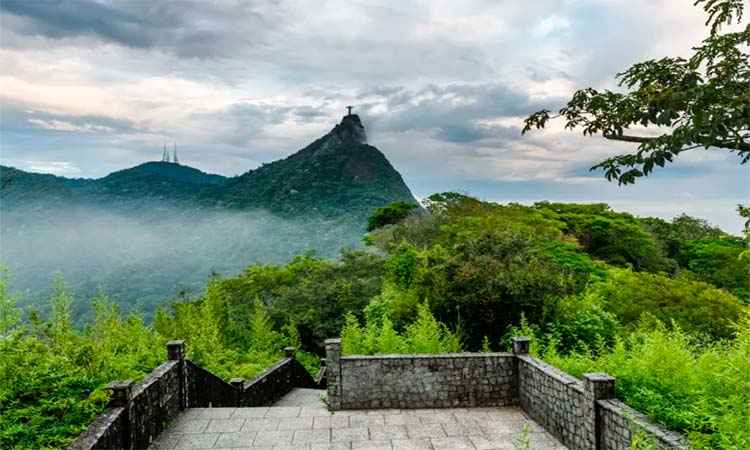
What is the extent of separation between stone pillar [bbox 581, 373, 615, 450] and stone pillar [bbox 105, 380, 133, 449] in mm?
5493

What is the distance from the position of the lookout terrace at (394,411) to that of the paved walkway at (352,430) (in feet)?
0.05

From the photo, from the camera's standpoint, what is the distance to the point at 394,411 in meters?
9.41

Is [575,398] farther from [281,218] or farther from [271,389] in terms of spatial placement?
[281,218]

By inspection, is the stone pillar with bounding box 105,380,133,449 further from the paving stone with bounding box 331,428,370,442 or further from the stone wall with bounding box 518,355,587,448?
the stone wall with bounding box 518,355,587,448

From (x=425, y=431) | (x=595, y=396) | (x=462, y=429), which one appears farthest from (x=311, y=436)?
(x=595, y=396)

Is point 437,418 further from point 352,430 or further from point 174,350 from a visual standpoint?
point 174,350

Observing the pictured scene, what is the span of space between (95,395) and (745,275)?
33.1 metres

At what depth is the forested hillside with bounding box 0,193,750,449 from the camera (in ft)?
20.3

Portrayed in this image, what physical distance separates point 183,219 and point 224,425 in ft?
238

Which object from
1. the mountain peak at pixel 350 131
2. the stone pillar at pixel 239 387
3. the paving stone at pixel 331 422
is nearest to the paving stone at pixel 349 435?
the paving stone at pixel 331 422

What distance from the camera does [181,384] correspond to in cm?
910

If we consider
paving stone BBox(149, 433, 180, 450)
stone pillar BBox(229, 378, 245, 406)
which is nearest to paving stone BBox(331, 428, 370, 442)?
paving stone BBox(149, 433, 180, 450)

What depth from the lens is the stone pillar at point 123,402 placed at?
6684 mm

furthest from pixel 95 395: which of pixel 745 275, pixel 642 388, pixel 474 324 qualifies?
pixel 745 275
